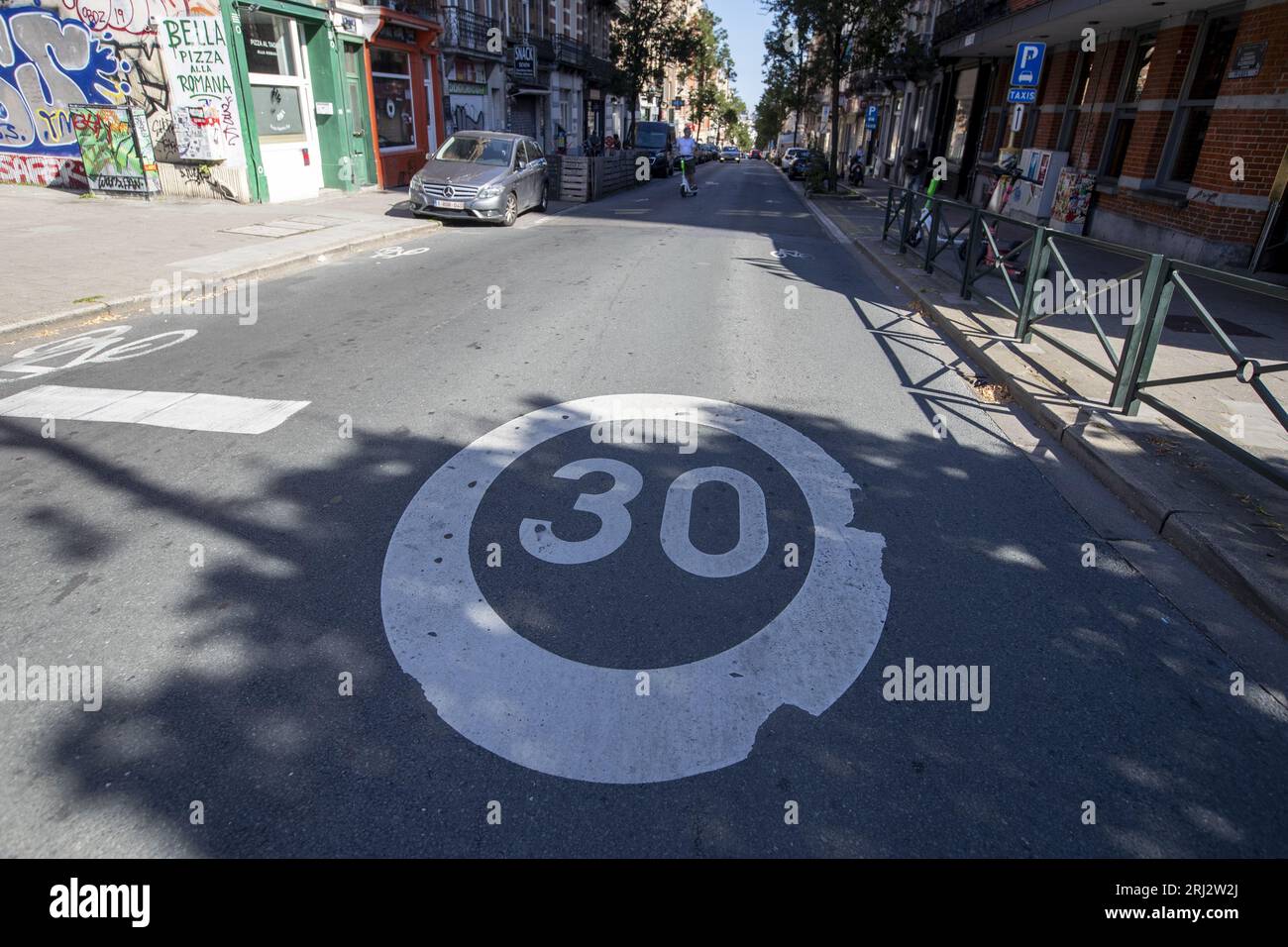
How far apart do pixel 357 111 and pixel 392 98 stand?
7.78 ft

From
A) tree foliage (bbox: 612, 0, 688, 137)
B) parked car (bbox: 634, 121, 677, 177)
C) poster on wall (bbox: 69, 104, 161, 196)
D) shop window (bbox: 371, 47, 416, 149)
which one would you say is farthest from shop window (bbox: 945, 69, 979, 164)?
poster on wall (bbox: 69, 104, 161, 196)

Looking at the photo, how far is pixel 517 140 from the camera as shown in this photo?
16.5m

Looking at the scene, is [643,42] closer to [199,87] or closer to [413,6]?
[413,6]

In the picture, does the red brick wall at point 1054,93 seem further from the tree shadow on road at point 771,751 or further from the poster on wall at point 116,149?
the poster on wall at point 116,149

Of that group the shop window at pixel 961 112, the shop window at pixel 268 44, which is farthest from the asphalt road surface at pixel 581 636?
the shop window at pixel 961 112

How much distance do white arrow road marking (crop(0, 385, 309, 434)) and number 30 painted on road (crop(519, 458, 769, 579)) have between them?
2.37 m

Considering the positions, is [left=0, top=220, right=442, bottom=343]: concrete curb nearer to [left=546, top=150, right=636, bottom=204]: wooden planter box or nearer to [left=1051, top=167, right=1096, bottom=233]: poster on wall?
[left=546, top=150, right=636, bottom=204]: wooden planter box

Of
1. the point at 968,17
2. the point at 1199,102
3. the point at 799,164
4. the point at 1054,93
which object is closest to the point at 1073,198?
the point at 1199,102

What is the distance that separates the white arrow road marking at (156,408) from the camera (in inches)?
195

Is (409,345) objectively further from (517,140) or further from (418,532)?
(517,140)

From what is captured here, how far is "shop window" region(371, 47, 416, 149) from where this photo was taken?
66.3 feet

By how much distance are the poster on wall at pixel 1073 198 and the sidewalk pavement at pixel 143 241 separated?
14.4m

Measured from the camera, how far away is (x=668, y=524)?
3.89 m
